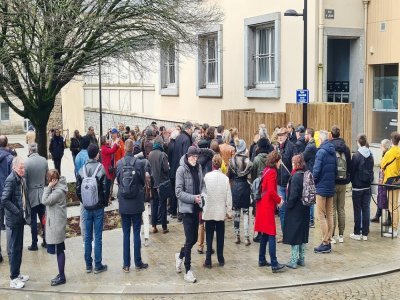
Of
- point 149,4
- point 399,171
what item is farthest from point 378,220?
point 149,4

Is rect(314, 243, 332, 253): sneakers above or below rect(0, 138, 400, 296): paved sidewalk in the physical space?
above

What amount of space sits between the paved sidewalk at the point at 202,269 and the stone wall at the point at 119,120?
16.5m

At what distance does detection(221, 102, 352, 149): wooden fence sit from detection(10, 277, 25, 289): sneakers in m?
10.9

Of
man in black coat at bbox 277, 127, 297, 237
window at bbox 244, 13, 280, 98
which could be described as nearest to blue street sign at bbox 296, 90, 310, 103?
window at bbox 244, 13, 280, 98

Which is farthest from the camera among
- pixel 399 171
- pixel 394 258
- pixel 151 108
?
pixel 151 108

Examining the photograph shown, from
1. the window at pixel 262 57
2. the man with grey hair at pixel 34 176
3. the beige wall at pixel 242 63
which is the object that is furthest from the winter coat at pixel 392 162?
the window at pixel 262 57

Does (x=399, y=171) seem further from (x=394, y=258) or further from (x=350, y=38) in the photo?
(x=350, y=38)

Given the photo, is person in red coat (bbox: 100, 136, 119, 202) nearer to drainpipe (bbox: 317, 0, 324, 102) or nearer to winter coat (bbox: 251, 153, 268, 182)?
winter coat (bbox: 251, 153, 268, 182)

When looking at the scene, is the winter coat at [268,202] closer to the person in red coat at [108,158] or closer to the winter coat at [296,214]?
the winter coat at [296,214]

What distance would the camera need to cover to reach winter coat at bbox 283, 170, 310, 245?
904cm

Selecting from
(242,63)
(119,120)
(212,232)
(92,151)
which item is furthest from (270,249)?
(119,120)

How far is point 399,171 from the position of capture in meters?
11.2

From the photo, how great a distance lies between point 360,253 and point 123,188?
13.5 ft

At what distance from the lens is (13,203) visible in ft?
28.9
